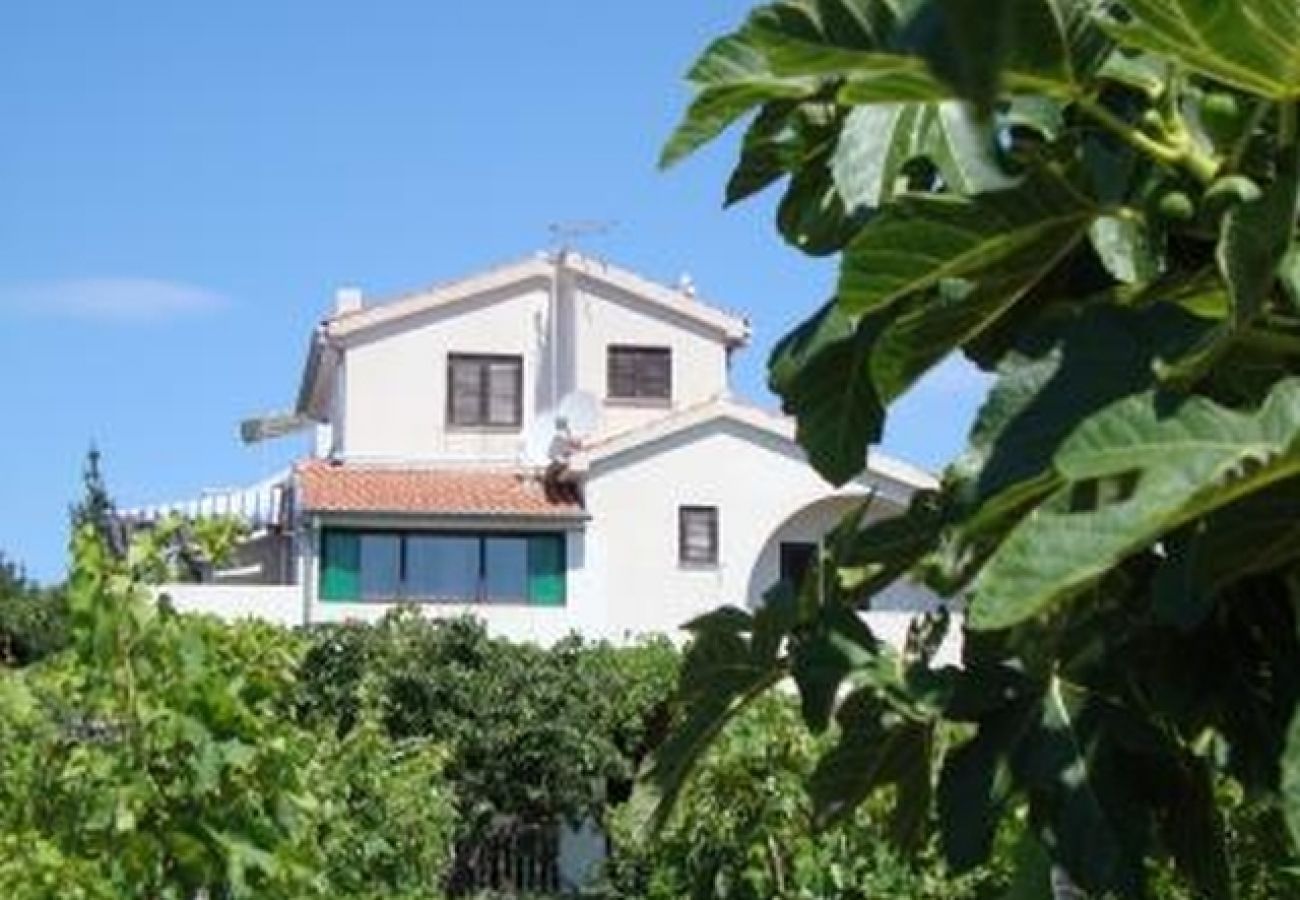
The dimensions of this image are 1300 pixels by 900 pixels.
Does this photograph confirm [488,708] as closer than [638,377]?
Yes

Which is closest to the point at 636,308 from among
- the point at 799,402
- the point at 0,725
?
the point at 0,725

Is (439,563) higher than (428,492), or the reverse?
(428,492)

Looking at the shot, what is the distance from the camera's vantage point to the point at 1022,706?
169cm

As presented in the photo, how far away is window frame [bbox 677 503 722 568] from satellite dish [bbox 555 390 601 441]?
6.27ft

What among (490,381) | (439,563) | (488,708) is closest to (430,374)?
(490,381)

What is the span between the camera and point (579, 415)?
35594mm

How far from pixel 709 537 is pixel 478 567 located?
3751mm

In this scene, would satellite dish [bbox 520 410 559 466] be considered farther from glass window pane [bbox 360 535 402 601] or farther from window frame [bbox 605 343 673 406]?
glass window pane [bbox 360 535 402 601]

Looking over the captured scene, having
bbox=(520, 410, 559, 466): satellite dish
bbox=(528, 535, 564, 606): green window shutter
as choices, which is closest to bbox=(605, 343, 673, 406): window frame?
bbox=(520, 410, 559, 466): satellite dish

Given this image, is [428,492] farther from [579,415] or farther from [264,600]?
[264,600]

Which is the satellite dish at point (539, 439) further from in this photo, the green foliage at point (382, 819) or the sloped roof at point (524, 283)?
the green foliage at point (382, 819)

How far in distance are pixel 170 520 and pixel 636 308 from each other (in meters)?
31.5

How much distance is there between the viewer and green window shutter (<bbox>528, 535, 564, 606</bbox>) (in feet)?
114

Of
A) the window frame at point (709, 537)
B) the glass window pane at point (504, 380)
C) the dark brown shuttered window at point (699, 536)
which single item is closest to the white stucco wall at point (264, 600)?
the glass window pane at point (504, 380)
